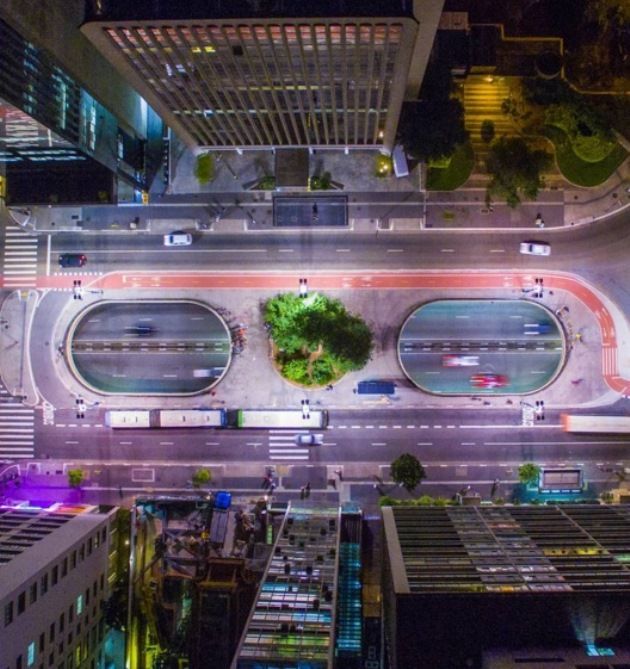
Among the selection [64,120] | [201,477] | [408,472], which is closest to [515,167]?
[408,472]

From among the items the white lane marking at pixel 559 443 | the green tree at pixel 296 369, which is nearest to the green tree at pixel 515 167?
the white lane marking at pixel 559 443

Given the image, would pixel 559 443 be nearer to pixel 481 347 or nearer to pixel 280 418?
pixel 481 347

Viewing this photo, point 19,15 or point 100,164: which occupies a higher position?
point 19,15

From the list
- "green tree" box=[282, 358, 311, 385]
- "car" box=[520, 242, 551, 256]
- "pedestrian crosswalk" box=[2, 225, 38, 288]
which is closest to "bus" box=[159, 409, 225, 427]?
"green tree" box=[282, 358, 311, 385]

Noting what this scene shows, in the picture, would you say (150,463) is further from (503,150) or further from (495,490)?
(503,150)

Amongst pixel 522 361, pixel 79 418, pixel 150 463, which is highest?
pixel 522 361

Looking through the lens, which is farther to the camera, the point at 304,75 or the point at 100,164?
the point at 100,164

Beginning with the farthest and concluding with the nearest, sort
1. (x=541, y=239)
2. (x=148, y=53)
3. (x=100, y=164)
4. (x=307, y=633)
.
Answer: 1. (x=541, y=239)
2. (x=100, y=164)
3. (x=307, y=633)
4. (x=148, y=53)

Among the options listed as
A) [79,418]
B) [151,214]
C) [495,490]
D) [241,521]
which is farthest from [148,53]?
[495,490]
